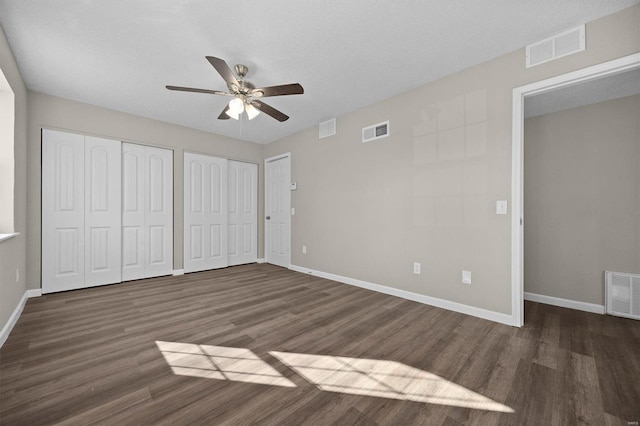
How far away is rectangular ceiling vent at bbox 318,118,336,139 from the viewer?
4219 millimetres

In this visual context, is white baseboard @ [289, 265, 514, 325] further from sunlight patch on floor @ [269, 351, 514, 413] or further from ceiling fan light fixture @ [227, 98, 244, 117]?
ceiling fan light fixture @ [227, 98, 244, 117]

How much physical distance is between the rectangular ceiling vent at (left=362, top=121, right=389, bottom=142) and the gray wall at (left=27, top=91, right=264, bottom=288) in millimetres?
2757

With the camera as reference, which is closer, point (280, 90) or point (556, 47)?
point (556, 47)

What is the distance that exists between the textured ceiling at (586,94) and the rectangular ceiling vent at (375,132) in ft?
5.20

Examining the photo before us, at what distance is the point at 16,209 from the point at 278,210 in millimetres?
3580

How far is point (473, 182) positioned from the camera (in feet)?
9.02

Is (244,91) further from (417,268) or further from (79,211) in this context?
(79,211)

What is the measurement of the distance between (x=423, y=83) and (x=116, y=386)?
395 centimetres

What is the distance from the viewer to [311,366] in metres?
1.80

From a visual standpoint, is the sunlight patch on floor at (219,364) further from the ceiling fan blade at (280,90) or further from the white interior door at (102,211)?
the white interior door at (102,211)

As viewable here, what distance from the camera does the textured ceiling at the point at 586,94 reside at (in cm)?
252

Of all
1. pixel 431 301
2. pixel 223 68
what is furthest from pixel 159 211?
pixel 431 301

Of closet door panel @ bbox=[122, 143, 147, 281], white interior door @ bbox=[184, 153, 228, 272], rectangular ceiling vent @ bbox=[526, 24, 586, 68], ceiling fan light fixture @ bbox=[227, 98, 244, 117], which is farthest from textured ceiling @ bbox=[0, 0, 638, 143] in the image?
white interior door @ bbox=[184, 153, 228, 272]

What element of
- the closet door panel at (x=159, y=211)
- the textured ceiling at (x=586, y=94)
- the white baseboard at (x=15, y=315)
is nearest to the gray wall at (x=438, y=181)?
the textured ceiling at (x=586, y=94)
